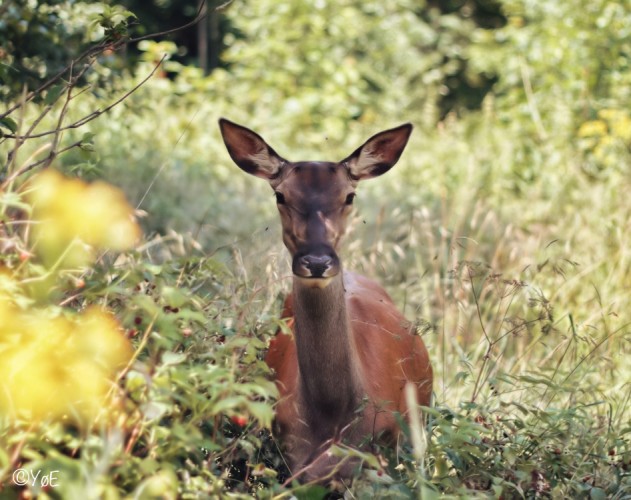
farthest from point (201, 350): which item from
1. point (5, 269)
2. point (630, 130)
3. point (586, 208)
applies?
point (630, 130)

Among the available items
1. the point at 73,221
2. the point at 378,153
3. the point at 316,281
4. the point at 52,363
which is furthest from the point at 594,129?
the point at 52,363

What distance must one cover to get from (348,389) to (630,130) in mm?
5324

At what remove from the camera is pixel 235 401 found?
2.35 m

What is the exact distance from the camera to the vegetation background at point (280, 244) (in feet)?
8.33

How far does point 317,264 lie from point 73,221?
102 cm

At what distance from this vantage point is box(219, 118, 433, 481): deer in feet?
11.7

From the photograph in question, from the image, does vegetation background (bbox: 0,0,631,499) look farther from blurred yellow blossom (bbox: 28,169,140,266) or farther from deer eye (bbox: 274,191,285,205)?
deer eye (bbox: 274,191,285,205)

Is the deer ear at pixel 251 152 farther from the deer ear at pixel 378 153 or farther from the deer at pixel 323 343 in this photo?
the deer ear at pixel 378 153

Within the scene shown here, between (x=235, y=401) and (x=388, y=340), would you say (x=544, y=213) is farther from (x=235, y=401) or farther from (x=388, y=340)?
(x=235, y=401)

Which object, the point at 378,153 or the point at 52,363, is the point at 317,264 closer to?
the point at 378,153

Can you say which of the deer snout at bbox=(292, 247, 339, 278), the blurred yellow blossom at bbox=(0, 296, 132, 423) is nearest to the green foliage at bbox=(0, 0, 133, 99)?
the deer snout at bbox=(292, 247, 339, 278)

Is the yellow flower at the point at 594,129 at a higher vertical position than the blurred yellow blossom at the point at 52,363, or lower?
lower

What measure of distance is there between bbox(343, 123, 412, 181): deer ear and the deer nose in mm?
682

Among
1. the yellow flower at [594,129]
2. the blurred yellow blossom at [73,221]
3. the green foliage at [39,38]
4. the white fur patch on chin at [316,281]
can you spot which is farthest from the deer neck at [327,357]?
the yellow flower at [594,129]
